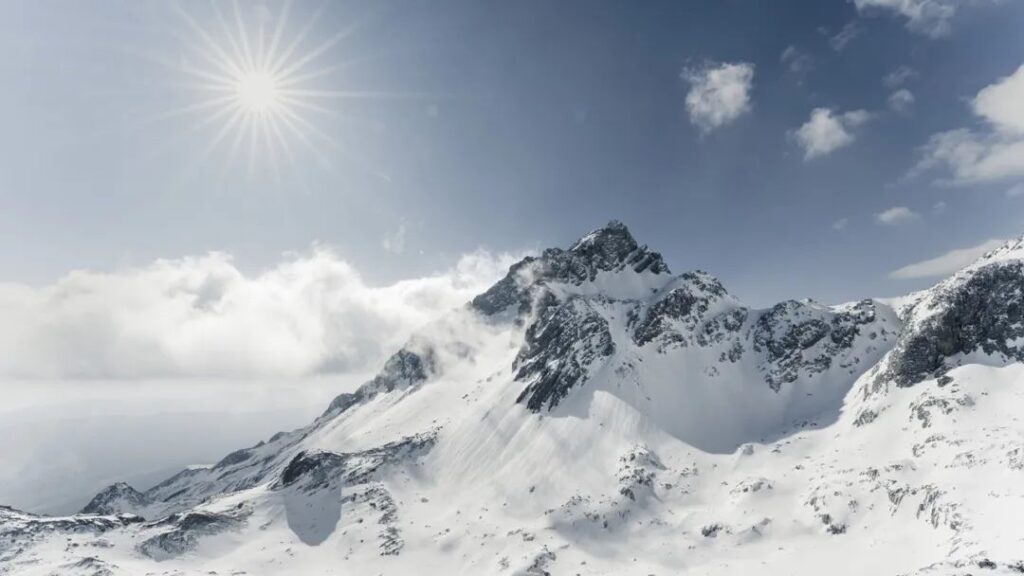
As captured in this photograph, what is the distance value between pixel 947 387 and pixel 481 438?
361 feet

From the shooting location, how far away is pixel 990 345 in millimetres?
112688

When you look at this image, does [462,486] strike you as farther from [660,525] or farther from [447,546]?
[660,525]

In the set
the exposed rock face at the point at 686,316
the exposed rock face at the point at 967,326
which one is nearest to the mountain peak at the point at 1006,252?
the exposed rock face at the point at 967,326

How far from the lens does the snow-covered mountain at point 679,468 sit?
Result: 85000 millimetres

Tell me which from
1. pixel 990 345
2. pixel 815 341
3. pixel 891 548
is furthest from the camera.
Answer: pixel 815 341

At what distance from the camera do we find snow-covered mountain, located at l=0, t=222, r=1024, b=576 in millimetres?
85000

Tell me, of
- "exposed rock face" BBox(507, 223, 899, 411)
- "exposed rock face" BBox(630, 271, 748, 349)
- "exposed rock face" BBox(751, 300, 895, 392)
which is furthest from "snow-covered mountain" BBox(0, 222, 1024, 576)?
"exposed rock face" BBox(630, 271, 748, 349)

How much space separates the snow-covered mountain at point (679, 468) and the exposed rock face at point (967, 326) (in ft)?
1.49

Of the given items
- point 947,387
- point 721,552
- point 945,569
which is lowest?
point 721,552

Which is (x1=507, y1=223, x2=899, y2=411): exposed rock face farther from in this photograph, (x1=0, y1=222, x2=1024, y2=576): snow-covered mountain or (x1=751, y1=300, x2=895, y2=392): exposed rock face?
(x1=0, y1=222, x2=1024, y2=576): snow-covered mountain

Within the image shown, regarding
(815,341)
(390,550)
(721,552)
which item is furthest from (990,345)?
(390,550)

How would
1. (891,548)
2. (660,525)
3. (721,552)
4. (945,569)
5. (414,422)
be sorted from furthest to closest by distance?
(414,422) < (660,525) < (721,552) < (891,548) < (945,569)

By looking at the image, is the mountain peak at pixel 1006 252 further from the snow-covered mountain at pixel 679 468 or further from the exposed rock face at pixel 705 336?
the exposed rock face at pixel 705 336

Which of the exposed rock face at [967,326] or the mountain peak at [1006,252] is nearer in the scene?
the exposed rock face at [967,326]
